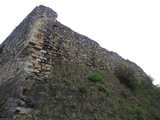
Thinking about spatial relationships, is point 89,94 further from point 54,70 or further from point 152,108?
point 152,108

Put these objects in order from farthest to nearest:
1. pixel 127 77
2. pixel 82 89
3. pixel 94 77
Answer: pixel 127 77 < pixel 94 77 < pixel 82 89

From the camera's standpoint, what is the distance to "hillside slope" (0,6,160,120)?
4.71 meters

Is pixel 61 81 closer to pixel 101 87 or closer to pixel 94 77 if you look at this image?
pixel 94 77

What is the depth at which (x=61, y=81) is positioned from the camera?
5.62 metres

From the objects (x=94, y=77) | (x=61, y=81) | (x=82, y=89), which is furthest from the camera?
(x=94, y=77)

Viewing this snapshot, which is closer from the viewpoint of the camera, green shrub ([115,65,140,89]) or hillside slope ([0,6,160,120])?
hillside slope ([0,6,160,120])

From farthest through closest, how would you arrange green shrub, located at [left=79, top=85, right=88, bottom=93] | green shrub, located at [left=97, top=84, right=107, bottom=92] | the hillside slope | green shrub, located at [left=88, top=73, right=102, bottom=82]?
green shrub, located at [left=88, top=73, right=102, bottom=82] → green shrub, located at [left=97, top=84, right=107, bottom=92] → green shrub, located at [left=79, top=85, right=88, bottom=93] → the hillside slope

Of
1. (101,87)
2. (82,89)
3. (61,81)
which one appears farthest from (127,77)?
(61,81)

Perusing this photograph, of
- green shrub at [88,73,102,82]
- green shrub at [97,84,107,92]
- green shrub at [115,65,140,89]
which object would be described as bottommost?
green shrub at [97,84,107,92]

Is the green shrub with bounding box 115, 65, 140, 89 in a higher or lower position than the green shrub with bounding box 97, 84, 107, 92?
higher

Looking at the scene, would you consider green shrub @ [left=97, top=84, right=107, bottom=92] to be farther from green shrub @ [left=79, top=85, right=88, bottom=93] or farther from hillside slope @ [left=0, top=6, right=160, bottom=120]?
green shrub @ [left=79, top=85, right=88, bottom=93]

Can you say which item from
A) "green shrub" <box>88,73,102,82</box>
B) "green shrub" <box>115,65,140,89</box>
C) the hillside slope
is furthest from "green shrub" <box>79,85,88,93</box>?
"green shrub" <box>115,65,140,89</box>

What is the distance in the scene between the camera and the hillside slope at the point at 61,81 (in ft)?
15.4

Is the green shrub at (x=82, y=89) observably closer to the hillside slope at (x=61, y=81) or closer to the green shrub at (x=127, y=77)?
the hillside slope at (x=61, y=81)
